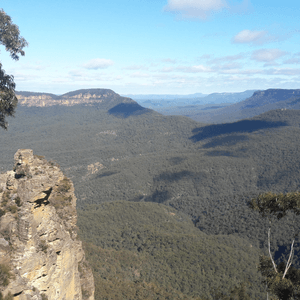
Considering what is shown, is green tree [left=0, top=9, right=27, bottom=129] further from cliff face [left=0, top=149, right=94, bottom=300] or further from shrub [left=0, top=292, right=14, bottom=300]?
shrub [left=0, top=292, right=14, bottom=300]

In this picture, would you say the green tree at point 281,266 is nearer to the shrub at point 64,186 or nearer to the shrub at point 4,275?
the shrub at point 64,186

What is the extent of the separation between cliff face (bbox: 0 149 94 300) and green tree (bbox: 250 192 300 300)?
1326 centimetres

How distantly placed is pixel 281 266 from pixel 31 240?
18.5 metres

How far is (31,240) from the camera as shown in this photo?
12.7 metres

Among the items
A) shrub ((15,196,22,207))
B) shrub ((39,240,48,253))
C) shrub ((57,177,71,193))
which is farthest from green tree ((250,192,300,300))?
shrub ((15,196,22,207))

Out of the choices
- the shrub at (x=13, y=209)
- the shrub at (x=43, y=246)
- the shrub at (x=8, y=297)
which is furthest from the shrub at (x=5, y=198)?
the shrub at (x=8, y=297)

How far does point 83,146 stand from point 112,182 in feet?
245

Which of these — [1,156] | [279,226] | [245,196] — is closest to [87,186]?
[1,156]

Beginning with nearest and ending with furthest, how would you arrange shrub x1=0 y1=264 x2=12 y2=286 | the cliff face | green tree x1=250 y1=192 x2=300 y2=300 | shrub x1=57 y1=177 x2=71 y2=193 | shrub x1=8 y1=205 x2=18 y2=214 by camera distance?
1. shrub x1=0 y1=264 x2=12 y2=286
2. the cliff face
3. shrub x1=8 y1=205 x2=18 y2=214
4. green tree x1=250 y1=192 x2=300 y2=300
5. shrub x1=57 y1=177 x2=71 y2=193

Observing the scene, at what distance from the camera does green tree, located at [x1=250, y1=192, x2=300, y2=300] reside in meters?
16.3

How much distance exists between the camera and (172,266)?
5797cm

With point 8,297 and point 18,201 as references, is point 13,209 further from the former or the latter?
point 8,297

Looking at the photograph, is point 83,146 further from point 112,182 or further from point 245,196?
point 245,196

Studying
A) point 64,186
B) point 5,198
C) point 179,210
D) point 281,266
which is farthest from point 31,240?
point 179,210
